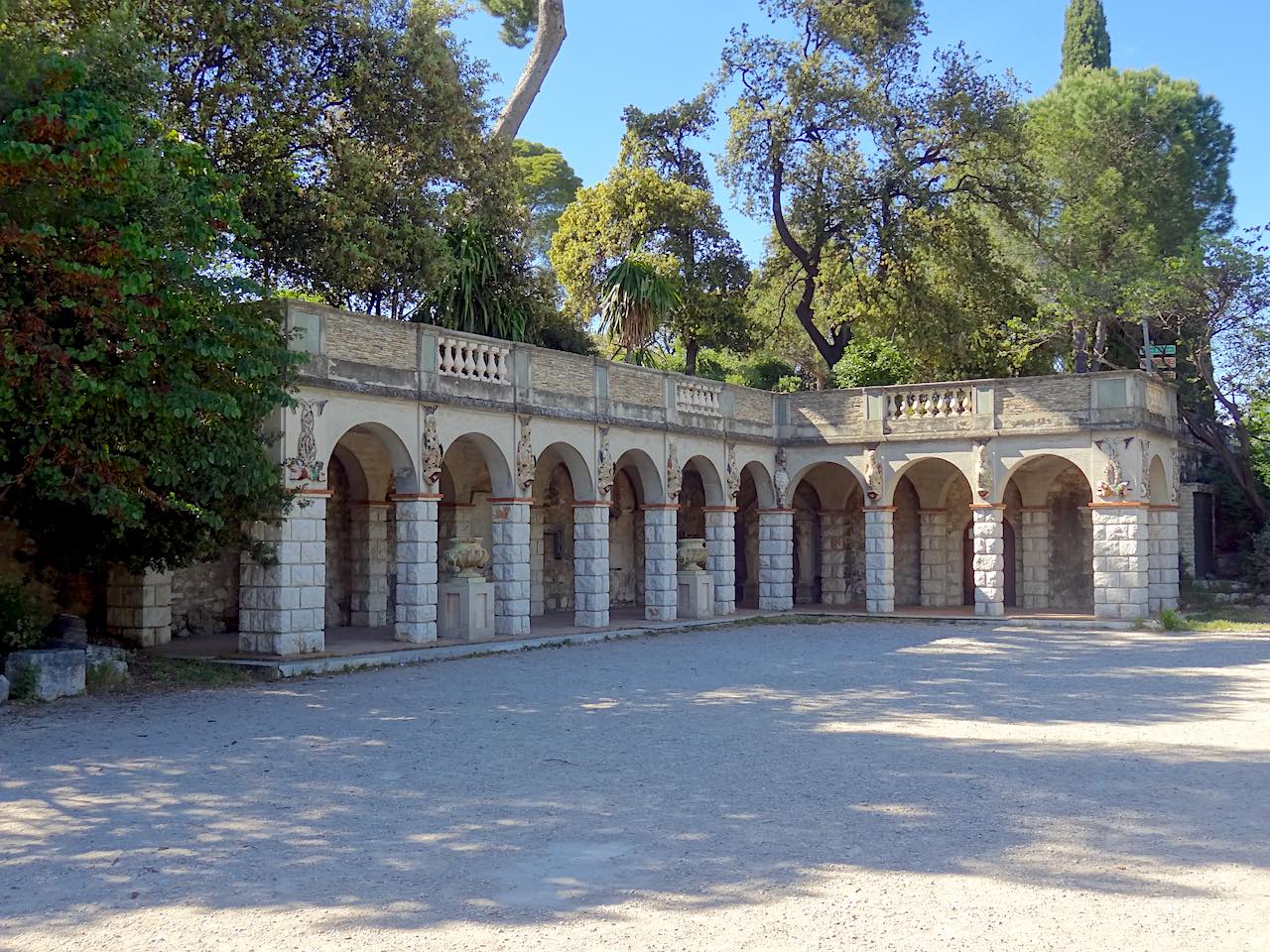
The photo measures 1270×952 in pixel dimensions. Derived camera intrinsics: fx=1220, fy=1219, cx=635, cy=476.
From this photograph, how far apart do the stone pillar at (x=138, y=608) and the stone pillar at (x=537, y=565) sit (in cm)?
868

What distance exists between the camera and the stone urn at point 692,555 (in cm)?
Result: 2439

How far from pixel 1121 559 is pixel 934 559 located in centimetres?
567

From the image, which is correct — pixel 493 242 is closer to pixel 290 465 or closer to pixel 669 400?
pixel 669 400

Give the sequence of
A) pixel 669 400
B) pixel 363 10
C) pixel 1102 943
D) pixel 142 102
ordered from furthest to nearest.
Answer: pixel 669 400 < pixel 363 10 < pixel 142 102 < pixel 1102 943

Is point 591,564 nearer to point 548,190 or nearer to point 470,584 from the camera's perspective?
point 470,584

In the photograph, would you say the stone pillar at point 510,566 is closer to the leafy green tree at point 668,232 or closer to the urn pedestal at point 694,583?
the urn pedestal at point 694,583

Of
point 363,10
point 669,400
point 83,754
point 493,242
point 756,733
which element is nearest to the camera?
point 83,754

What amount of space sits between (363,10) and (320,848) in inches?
628

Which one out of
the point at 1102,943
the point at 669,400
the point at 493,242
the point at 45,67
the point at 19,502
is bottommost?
the point at 1102,943

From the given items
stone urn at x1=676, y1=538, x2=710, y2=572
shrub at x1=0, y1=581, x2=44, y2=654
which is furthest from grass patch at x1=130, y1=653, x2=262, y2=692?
stone urn at x1=676, y1=538, x2=710, y2=572

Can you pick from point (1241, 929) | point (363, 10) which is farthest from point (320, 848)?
point (363, 10)

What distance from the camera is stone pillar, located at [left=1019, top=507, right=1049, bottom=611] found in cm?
2714

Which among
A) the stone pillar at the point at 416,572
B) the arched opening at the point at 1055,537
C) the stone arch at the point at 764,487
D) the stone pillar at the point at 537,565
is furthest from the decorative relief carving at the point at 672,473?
the arched opening at the point at 1055,537

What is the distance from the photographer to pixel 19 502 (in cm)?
1355
